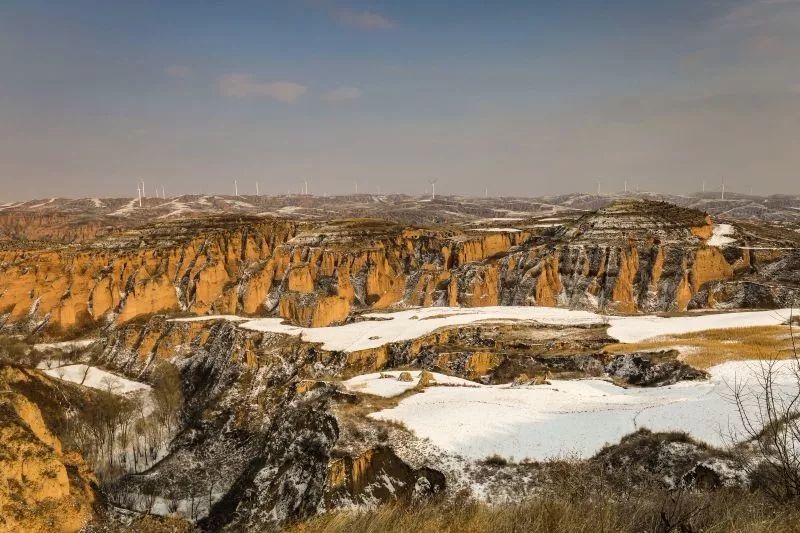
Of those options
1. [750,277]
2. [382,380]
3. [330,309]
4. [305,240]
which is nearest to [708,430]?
[382,380]

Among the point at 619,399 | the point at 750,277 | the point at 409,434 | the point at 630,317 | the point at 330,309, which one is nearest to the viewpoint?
the point at 409,434

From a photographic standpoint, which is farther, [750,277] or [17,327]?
[17,327]

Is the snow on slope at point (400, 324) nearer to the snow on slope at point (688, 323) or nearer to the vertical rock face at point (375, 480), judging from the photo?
the snow on slope at point (688, 323)

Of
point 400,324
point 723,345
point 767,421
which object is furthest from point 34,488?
point 400,324

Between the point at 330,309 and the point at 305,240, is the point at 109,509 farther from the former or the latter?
the point at 305,240

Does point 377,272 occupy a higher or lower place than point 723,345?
lower

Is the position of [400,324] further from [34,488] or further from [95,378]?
[34,488]

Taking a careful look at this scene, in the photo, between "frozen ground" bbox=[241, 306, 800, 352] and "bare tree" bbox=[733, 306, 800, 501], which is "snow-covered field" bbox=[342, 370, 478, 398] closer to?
"frozen ground" bbox=[241, 306, 800, 352]
